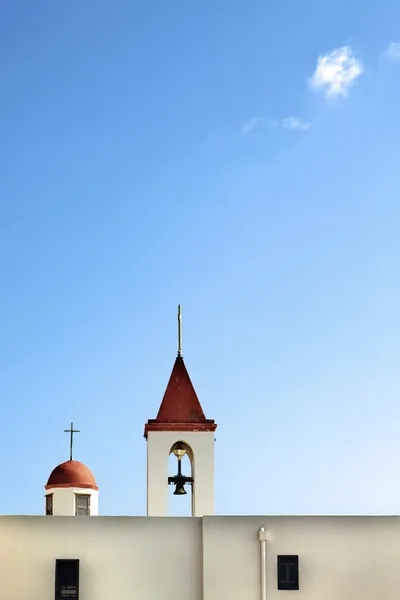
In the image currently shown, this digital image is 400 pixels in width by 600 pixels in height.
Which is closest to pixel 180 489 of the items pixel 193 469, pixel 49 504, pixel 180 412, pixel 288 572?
pixel 193 469

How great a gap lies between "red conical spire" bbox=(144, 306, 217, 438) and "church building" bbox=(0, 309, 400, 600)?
8.37ft

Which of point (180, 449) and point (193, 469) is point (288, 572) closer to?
point (193, 469)

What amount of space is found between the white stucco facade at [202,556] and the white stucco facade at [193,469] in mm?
1136

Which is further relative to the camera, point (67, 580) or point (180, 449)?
point (180, 449)

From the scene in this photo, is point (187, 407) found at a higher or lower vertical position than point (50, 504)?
higher

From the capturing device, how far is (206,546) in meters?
21.3

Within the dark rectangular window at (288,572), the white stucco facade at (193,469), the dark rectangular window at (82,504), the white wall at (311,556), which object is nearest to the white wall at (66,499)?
the dark rectangular window at (82,504)

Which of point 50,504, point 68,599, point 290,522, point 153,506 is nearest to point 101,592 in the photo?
point 68,599

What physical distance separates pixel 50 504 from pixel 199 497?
22.2 ft

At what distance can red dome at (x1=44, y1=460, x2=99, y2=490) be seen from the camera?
27.5 m

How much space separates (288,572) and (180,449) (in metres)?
4.45

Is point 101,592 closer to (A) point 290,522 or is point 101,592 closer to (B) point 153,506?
(B) point 153,506

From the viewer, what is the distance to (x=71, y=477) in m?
27.5

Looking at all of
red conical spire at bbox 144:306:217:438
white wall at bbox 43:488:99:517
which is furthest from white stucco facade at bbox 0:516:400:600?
white wall at bbox 43:488:99:517
